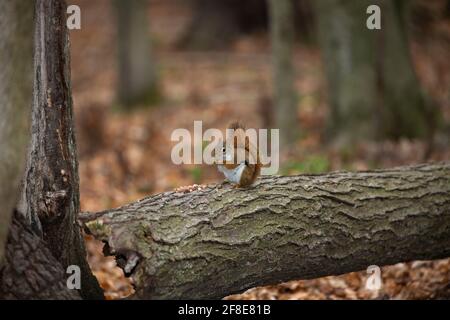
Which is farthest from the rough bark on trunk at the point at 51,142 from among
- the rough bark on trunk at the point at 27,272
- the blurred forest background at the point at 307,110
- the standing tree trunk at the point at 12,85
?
the blurred forest background at the point at 307,110

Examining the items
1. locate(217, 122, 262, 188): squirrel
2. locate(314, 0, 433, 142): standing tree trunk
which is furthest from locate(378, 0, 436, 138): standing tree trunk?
locate(217, 122, 262, 188): squirrel

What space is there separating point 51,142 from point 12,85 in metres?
0.71

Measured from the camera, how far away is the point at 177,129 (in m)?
11.3

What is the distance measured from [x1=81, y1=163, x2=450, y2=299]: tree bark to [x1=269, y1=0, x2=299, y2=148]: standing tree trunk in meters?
4.45

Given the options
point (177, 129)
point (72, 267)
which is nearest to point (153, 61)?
point (177, 129)

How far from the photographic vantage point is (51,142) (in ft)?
13.2

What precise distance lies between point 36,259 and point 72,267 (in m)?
0.38

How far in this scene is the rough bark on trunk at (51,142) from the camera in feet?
13.0

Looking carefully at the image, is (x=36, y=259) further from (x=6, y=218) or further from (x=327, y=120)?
(x=327, y=120)

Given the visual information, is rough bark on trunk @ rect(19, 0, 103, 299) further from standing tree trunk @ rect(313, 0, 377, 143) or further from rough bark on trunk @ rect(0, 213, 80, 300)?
standing tree trunk @ rect(313, 0, 377, 143)

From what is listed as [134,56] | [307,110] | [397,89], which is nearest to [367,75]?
[397,89]

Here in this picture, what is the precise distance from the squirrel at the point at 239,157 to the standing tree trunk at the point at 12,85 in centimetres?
128

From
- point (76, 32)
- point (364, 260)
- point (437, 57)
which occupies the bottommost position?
point (364, 260)

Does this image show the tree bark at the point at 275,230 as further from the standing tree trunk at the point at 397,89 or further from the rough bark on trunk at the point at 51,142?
the standing tree trunk at the point at 397,89
